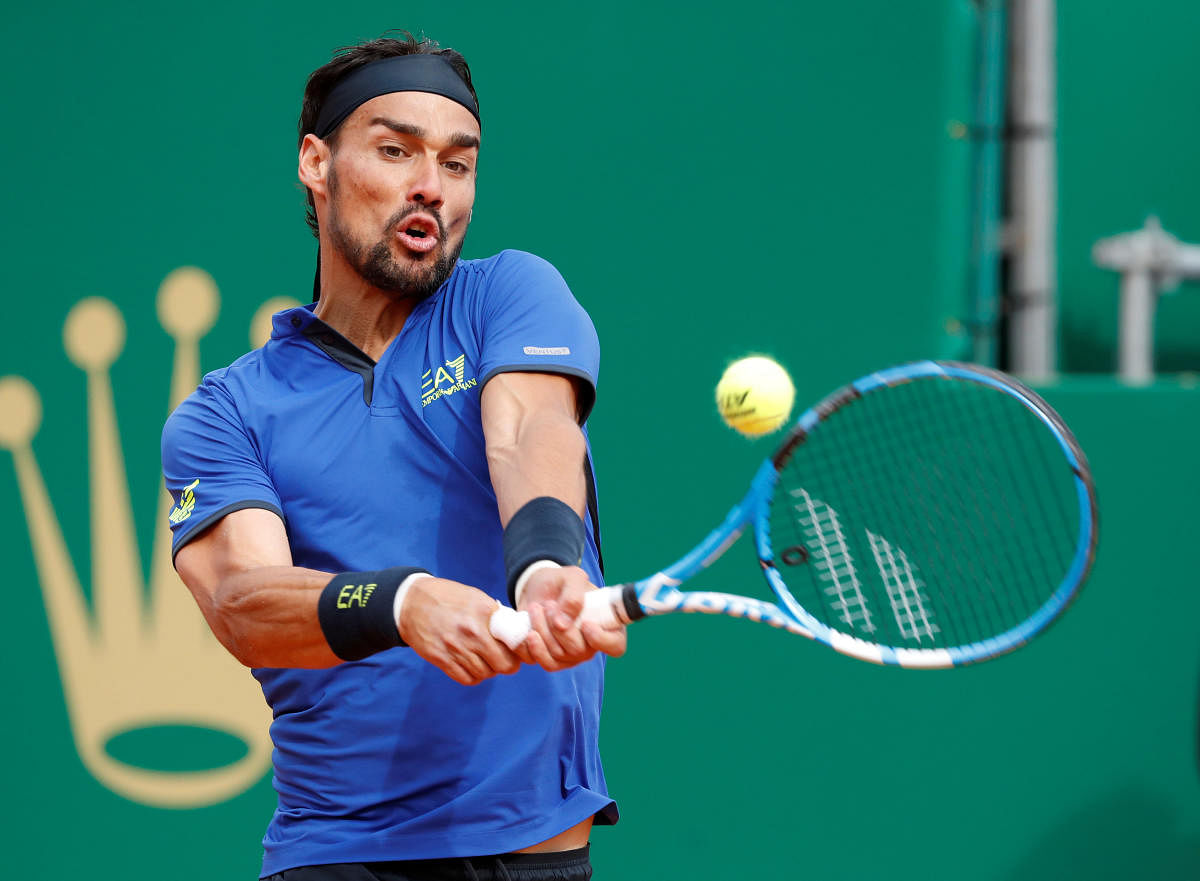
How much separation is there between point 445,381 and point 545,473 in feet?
1.08

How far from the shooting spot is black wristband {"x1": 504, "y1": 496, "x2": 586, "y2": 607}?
6.35 ft

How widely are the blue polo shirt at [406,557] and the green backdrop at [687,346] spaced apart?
5.72 ft

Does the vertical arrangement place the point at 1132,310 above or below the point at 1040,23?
below

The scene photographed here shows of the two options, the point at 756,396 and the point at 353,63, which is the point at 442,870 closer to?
the point at 756,396

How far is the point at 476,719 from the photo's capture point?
2203mm

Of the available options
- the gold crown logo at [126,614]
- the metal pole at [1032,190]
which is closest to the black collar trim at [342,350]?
the gold crown logo at [126,614]

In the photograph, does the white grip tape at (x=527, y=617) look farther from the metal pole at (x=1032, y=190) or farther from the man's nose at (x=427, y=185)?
the metal pole at (x=1032, y=190)

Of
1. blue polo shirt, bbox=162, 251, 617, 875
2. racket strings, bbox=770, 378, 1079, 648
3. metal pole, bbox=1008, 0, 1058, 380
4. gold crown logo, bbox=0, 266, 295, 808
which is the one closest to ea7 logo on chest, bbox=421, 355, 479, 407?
blue polo shirt, bbox=162, 251, 617, 875

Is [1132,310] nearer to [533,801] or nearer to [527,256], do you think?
[527,256]

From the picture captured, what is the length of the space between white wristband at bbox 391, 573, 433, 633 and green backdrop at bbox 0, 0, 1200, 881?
2.11 m

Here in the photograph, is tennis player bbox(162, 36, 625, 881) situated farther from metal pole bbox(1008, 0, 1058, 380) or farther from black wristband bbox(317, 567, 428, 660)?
metal pole bbox(1008, 0, 1058, 380)

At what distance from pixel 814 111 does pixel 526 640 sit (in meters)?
2.61

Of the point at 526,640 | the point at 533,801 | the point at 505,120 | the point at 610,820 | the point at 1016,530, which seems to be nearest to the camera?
the point at 526,640

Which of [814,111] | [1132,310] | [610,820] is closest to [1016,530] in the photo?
[1132,310]
